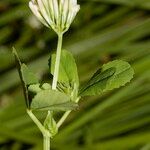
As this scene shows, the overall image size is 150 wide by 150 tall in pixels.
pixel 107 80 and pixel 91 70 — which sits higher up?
pixel 107 80

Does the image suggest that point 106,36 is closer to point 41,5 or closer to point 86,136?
point 86,136

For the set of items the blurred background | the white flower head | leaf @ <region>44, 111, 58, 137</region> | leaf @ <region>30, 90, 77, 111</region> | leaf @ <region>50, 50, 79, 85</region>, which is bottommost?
the blurred background

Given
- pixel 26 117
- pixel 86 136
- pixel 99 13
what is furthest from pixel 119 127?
pixel 99 13

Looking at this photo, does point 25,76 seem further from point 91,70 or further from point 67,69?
point 91,70

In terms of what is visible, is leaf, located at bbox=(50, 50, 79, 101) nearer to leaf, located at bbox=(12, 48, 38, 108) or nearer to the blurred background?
leaf, located at bbox=(12, 48, 38, 108)

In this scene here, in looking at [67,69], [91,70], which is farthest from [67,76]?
[91,70]

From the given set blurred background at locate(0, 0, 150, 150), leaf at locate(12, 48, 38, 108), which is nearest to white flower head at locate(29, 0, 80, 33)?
leaf at locate(12, 48, 38, 108)
